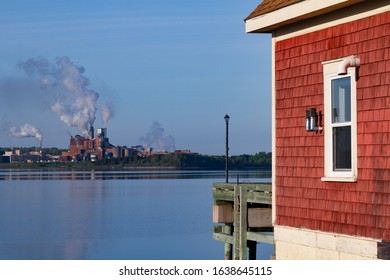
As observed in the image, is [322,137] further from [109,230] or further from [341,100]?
Answer: [109,230]

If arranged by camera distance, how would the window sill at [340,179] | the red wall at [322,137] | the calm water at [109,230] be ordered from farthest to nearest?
the calm water at [109,230] → the window sill at [340,179] → the red wall at [322,137]

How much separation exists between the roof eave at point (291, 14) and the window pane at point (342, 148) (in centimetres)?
213

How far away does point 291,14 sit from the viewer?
17.9 metres

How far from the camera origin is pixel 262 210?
25781 mm

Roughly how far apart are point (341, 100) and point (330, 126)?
0.52m

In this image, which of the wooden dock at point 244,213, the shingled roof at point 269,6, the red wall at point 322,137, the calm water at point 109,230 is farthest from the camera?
the calm water at point 109,230

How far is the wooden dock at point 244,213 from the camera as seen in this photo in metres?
24.4

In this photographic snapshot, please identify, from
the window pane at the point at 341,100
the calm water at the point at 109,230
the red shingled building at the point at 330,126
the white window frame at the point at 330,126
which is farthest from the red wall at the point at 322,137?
the calm water at the point at 109,230

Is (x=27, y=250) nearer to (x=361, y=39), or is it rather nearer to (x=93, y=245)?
(x=93, y=245)

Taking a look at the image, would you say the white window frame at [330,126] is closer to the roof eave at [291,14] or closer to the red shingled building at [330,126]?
the red shingled building at [330,126]

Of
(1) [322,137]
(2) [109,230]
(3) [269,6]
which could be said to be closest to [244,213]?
(3) [269,6]

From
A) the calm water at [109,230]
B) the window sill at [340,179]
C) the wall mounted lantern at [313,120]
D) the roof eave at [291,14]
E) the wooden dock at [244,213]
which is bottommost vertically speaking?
the calm water at [109,230]
